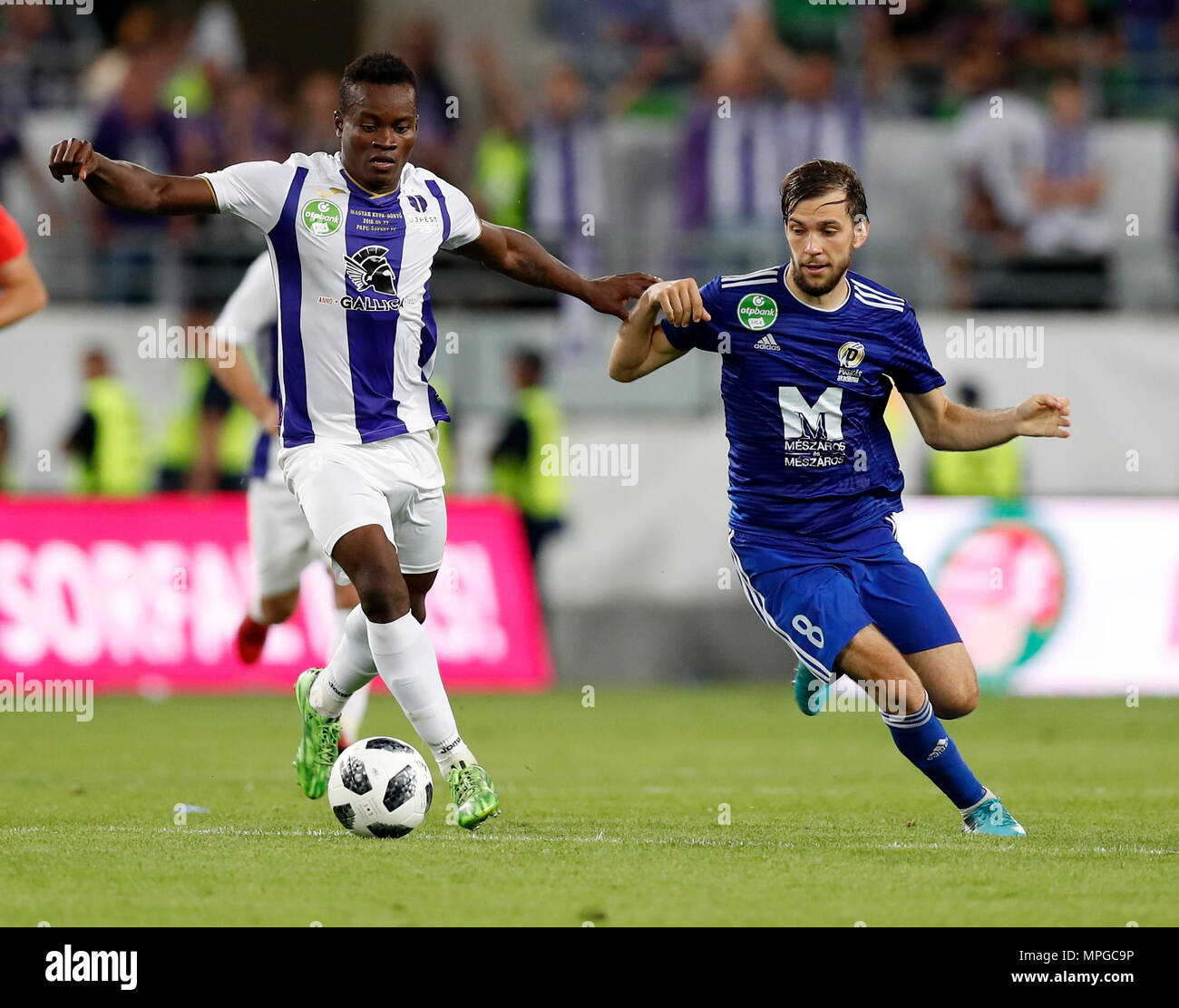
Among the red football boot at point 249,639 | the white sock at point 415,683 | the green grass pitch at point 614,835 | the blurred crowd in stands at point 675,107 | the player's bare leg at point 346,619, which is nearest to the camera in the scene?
the green grass pitch at point 614,835

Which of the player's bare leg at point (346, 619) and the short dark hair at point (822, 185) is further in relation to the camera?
the player's bare leg at point (346, 619)

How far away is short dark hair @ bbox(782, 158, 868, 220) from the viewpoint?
23.3 feet

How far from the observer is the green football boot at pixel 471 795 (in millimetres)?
6637

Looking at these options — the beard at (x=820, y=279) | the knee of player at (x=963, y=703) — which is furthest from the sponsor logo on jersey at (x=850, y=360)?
the knee of player at (x=963, y=703)

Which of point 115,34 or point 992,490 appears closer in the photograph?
point 992,490

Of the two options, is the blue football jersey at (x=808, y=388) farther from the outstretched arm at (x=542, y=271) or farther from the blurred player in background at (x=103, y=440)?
the blurred player in background at (x=103, y=440)

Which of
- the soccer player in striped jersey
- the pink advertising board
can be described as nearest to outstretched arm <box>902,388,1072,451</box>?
the soccer player in striped jersey

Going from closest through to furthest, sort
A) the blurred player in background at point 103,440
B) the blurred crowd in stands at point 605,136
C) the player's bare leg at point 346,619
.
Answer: the player's bare leg at point 346,619
the blurred player in background at point 103,440
the blurred crowd in stands at point 605,136

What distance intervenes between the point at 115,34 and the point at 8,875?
57.1ft

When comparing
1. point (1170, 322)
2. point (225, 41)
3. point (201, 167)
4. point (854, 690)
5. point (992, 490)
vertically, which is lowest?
point (854, 690)

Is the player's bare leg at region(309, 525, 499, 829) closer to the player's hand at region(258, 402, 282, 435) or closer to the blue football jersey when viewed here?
the blue football jersey

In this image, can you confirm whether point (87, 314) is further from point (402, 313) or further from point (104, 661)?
point (402, 313)

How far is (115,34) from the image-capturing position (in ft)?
70.9

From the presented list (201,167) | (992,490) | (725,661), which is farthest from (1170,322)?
(201,167)
